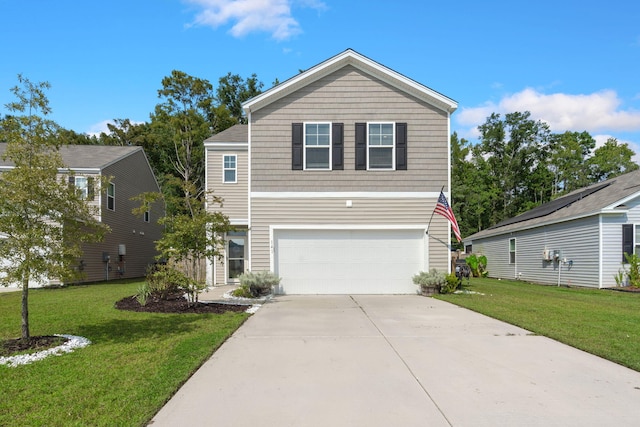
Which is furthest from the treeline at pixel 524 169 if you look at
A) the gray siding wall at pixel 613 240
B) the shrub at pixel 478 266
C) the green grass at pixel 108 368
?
the green grass at pixel 108 368

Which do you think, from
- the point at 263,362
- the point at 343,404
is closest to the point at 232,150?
the point at 263,362

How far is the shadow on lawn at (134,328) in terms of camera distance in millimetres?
7320

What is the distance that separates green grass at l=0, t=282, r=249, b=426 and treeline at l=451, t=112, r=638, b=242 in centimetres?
3643

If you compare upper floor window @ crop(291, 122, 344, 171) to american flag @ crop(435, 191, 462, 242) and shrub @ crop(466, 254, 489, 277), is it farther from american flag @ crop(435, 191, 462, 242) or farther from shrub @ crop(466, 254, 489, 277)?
shrub @ crop(466, 254, 489, 277)

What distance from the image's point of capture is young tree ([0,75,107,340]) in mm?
6336

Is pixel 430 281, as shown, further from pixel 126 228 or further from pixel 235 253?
pixel 126 228

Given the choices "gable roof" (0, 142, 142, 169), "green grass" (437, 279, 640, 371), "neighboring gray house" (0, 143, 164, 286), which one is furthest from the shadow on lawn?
"gable roof" (0, 142, 142, 169)

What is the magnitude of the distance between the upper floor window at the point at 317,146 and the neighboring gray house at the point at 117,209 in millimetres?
8919

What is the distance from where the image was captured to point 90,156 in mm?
21734

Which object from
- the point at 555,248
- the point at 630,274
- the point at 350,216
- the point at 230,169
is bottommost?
the point at 630,274

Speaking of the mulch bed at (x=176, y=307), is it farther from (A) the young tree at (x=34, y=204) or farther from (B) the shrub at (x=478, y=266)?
(B) the shrub at (x=478, y=266)

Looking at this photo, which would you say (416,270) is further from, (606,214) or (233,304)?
(606,214)

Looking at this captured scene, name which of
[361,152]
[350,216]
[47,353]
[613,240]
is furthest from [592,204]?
[47,353]

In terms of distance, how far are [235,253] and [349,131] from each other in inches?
258
